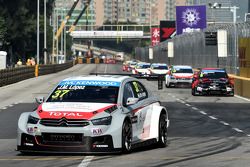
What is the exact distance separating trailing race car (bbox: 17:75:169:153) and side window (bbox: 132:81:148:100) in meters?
0.08

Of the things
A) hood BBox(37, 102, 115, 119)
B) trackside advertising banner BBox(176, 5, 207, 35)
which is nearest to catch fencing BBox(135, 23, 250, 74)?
trackside advertising banner BBox(176, 5, 207, 35)

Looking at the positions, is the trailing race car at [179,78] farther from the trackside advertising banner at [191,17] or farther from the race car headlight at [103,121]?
the trackside advertising banner at [191,17]

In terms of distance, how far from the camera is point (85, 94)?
523 inches

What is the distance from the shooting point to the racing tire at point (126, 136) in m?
12.5

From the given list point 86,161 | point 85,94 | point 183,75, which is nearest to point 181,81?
point 183,75

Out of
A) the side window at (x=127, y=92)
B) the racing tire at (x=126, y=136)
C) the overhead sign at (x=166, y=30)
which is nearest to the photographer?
the racing tire at (x=126, y=136)

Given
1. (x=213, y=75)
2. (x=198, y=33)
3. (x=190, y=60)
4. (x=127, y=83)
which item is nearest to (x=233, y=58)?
(x=213, y=75)

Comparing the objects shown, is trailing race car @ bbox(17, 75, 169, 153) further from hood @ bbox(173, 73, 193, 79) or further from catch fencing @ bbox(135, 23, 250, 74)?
hood @ bbox(173, 73, 193, 79)

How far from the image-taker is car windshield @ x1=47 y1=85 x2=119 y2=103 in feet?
43.1

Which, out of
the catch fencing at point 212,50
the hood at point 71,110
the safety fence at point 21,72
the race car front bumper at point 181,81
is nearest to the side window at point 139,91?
the hood at point 71,110

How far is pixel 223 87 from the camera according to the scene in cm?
3731

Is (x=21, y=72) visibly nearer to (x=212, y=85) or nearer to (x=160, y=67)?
(x=160, y=67)

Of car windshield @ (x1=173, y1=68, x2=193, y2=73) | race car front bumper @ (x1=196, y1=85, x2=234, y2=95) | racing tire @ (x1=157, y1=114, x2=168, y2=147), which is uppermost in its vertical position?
car windshield @ (x1=173, y1=68, x2=193, y2=73)

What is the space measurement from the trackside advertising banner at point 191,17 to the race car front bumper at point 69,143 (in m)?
82.7
